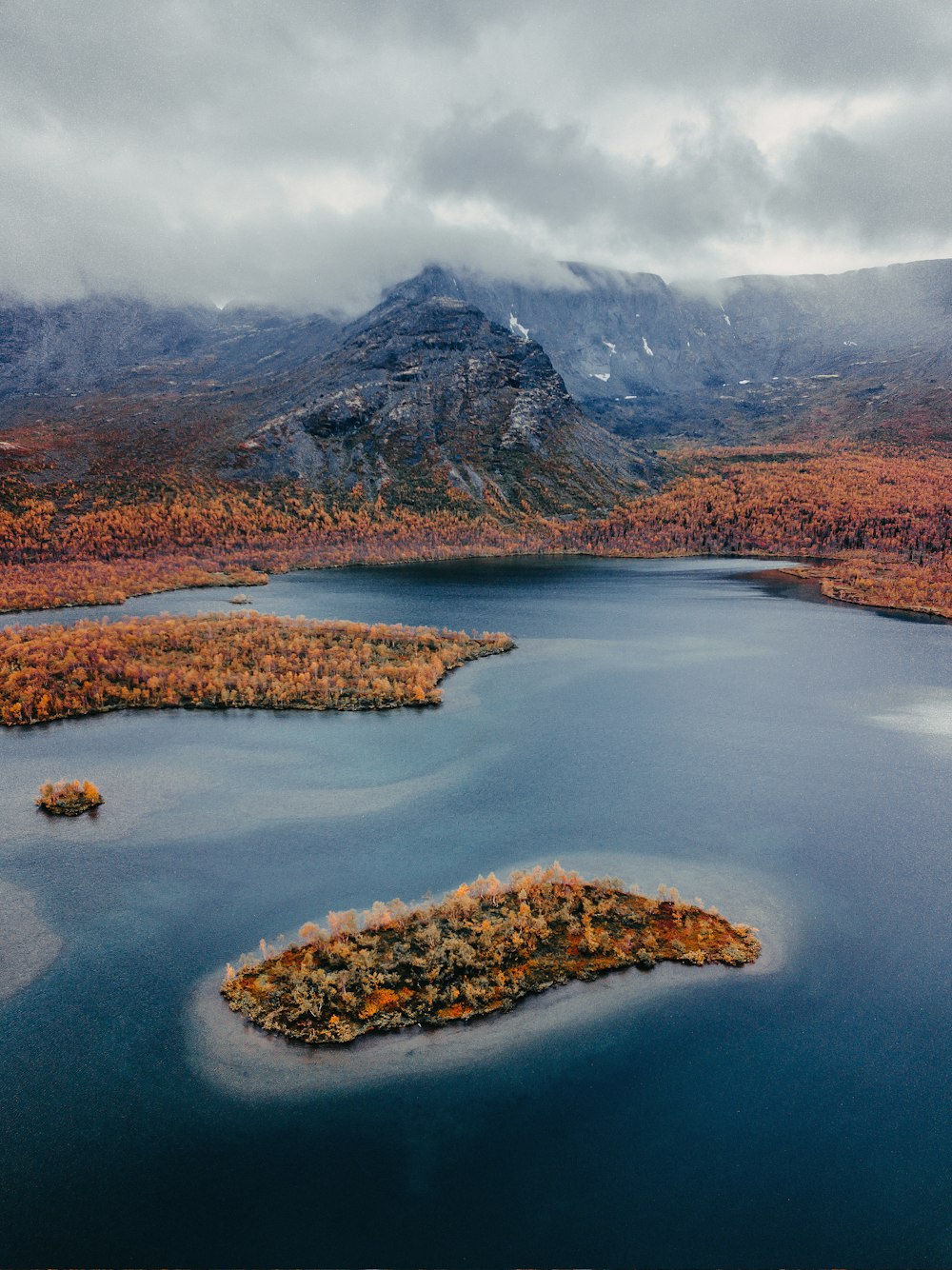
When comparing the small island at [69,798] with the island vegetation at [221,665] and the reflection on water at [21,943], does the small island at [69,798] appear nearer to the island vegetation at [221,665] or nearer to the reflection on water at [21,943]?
the reflection on water at [21,943]

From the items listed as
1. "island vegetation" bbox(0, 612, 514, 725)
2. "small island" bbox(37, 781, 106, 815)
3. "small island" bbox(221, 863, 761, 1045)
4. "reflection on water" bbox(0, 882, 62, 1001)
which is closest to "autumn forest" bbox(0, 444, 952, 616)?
"island vegetation" bbox(0, 612, 514, 725)

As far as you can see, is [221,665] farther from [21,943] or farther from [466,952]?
[466,952]

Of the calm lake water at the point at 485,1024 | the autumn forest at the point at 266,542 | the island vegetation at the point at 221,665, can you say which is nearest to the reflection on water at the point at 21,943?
the calm lake water at the point at 485,1024

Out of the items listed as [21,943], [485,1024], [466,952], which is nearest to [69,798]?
[21,943]

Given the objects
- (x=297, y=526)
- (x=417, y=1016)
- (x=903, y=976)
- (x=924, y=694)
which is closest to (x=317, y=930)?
(x=417, y=1016)

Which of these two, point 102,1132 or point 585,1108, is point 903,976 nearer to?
point 585,1108
